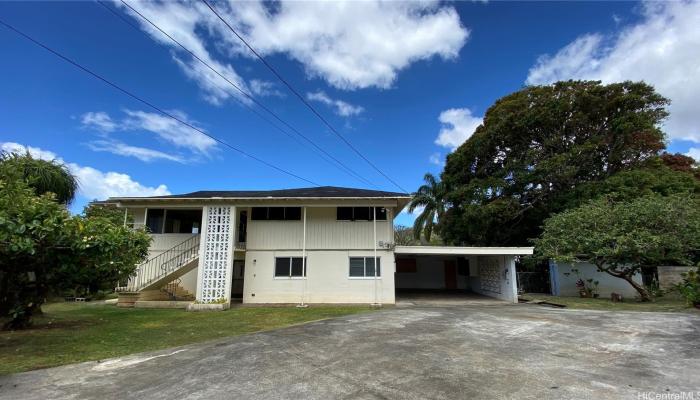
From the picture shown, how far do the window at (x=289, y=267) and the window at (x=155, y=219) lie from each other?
532cm

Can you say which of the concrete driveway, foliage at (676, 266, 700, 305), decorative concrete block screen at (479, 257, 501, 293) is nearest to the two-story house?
decorative concrete block screen at (479, 257, 501, 293)

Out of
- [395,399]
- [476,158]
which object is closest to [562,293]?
[476,158]

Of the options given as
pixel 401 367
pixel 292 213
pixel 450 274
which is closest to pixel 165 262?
pixel 292 213

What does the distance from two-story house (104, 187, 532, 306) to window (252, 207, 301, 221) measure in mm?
42

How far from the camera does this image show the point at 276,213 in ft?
51.4

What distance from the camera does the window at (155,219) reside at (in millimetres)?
15711

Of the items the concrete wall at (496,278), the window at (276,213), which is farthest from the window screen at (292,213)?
the concrete wall at (496,278)

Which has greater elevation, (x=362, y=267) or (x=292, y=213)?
(x=292, y=213)

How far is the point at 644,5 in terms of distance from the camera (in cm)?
1233

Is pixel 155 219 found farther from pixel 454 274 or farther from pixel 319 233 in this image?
pixel 454 274

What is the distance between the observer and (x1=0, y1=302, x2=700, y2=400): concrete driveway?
176 inches

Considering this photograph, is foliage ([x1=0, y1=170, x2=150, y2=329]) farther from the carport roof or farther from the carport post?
the carport post

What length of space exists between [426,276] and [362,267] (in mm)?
9467

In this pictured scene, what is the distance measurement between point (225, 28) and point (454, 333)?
9.06 meters
